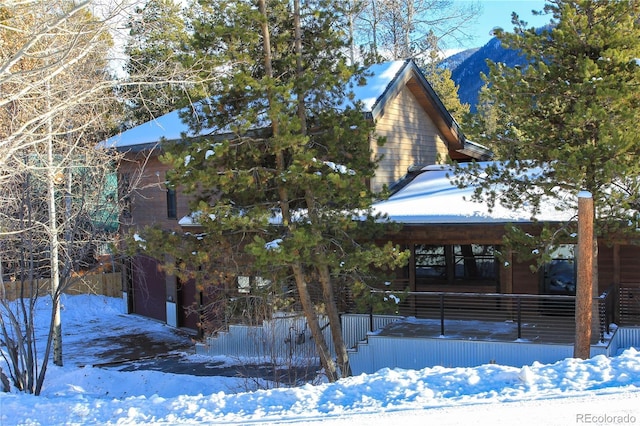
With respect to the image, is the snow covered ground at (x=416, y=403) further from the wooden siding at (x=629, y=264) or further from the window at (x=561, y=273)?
the window at (x=561, y=273)

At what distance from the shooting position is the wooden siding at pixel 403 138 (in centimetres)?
1661

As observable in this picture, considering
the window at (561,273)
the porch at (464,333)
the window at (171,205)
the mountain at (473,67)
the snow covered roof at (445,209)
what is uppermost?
the mountain at (473,67)

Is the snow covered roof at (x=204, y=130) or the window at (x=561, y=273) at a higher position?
the snow covered roof at (x=204, y=130)

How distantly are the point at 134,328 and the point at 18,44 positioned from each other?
1117 cm

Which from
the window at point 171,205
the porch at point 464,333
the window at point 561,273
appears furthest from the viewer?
the window at point 171,205

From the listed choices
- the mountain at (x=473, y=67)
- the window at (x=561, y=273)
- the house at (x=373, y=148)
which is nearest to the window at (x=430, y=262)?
the house at (x=373, y=148)

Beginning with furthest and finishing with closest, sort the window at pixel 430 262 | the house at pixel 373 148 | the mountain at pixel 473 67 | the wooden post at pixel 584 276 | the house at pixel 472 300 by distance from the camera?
the mountain at pixel 473 67, the house at pixel 373 148, the window at pixel 430 262, the house at pixel 472 300, the wooden post at pixel 584 276

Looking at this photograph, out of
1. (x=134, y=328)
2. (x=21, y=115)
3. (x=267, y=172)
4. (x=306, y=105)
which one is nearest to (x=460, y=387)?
(x=267, y=172)

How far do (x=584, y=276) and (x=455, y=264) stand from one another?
6230mm

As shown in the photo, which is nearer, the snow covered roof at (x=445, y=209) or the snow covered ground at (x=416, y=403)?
the snow covered ground at (x=416, y=403)

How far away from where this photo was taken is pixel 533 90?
33.6 ft

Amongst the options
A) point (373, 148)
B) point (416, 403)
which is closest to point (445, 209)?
point (373, 148)

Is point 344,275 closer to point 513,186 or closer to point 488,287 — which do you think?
point 513,186

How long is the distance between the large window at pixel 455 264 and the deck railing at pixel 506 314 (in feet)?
1.92
